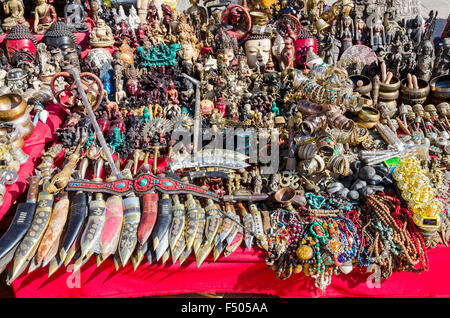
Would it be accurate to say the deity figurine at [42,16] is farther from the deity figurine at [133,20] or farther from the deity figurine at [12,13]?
the deity figurine at [133,20]

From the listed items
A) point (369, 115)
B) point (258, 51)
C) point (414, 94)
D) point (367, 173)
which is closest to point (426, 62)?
point (414, 94)

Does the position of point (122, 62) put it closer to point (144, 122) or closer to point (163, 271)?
point (144, 122)

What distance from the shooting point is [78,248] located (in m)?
2.19

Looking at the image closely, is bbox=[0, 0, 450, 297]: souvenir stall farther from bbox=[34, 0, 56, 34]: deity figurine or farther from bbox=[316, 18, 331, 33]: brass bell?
bbox=[34, 0, 56, 34]: deity figurine

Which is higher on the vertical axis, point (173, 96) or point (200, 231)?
point (173, 96)

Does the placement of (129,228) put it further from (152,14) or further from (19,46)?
(152,14)

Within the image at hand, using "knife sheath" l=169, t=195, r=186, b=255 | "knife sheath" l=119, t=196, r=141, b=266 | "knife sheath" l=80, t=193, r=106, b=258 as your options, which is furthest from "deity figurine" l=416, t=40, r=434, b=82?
"knife sheath" l=80, t=193, r=106, b=258

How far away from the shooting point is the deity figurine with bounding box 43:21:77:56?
13.9 feet

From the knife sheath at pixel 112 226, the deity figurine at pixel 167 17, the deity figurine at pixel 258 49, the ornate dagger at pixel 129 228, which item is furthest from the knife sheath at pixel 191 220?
the deity figurine at pixel 167 17

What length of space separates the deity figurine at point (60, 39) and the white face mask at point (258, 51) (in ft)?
7.62

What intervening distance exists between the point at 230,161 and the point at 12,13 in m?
4.60

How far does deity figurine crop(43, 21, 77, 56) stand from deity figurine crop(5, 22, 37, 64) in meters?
0.22

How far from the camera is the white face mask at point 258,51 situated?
14.3ft

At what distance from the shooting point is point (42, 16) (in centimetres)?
516
